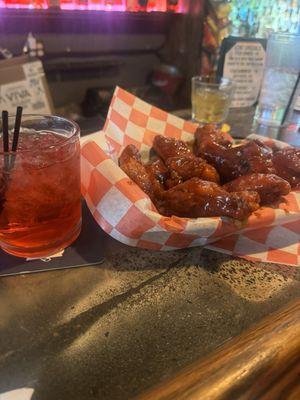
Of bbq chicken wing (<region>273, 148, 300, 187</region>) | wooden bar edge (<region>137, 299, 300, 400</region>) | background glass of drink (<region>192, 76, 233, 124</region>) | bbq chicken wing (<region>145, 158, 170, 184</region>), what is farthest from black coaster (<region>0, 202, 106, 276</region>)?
background glass of drink (<region>192, 76, 233, 124</region>)

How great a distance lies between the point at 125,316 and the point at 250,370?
0.88 feet

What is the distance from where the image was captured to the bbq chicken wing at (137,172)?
99 cm

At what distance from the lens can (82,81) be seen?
260cm

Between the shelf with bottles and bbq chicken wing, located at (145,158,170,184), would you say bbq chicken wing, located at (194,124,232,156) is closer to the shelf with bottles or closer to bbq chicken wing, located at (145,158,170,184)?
bbq chicken wing, located at (145,158,170,184)

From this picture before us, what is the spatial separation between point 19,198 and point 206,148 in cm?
65

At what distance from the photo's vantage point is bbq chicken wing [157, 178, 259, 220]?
88 cm

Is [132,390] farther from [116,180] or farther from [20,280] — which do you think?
[116,180]

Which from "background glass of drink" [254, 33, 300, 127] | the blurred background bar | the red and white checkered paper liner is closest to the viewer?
the red and white checkered paper liner

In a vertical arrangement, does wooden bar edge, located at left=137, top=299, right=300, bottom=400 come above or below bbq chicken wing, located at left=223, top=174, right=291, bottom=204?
below

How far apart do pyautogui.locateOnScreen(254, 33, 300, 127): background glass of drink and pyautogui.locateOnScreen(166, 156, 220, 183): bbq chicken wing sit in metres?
0.97

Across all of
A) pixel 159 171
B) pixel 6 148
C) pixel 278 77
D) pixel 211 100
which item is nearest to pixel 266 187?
pixel 159 171

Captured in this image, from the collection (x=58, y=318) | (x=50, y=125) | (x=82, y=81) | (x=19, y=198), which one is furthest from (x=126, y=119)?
(x=82, y=81)

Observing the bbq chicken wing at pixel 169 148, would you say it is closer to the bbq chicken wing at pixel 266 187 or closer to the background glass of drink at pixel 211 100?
the bbq chicken wing at pixel 266 187

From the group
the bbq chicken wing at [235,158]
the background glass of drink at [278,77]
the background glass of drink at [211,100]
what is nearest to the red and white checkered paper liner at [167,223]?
the bbq chicken wing at [235,158]
